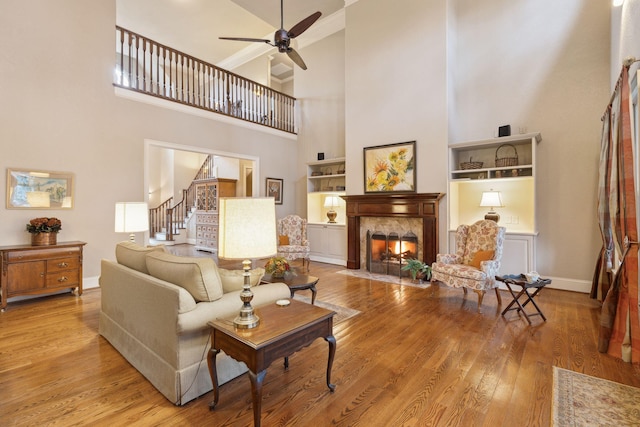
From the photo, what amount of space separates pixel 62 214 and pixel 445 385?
5549mm

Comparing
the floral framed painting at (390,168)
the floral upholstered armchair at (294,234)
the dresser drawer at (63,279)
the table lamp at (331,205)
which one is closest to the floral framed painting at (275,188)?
the floral upholstered armchair at (294,234)

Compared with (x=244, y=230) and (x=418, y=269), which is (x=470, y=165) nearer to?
(x=418, y=269)

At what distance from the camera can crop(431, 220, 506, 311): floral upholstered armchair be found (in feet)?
12.4

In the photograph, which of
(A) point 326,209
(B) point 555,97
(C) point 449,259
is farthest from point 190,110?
(B) point 555,97

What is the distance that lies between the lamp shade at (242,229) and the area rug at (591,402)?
208cm

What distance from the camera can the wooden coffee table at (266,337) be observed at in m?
1.60

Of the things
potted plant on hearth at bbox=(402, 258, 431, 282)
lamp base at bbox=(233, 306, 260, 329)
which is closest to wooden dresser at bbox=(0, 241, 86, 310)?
lamp base at bbox=(233, 306, 260, 329)

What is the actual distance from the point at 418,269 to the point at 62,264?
17.7 ft

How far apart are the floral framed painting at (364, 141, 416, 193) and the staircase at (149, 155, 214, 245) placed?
6.24 m

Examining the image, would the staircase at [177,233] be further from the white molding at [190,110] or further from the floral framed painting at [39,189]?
the floral framed painting at [39,189]

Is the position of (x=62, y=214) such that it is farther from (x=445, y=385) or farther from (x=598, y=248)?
(x=598, y=248)

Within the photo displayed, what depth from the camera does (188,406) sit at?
195cm

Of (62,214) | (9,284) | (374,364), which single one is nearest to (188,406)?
(374,364)

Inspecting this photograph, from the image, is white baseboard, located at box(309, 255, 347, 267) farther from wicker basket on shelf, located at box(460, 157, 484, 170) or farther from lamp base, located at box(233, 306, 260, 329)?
lamp base, located at box(233, 306, 260, 329)
